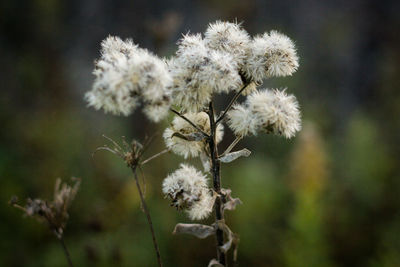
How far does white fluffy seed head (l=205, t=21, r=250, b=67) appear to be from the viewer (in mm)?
2158

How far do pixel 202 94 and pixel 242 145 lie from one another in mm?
5885

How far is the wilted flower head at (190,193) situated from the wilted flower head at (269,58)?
0.70 m

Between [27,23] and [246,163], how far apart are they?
5.88 meters

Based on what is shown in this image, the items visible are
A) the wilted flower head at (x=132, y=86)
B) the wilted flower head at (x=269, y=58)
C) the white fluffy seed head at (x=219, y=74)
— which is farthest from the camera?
the wilted flower head at (x=269, y=58)

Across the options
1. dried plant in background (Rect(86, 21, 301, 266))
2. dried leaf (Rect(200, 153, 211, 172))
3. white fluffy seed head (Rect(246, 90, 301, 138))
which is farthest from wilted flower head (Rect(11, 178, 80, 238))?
white fluffy seed head (Rect(246, 90, 301, 138))

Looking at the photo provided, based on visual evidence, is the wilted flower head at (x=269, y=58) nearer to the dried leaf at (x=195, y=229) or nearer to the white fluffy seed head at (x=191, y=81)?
the white fluffy seed head at (x=191, y=81)

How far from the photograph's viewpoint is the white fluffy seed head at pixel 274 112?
6.69ft

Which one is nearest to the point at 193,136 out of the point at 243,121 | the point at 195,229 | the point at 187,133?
the point at 187,133

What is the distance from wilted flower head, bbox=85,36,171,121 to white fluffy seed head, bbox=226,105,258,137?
453 mm

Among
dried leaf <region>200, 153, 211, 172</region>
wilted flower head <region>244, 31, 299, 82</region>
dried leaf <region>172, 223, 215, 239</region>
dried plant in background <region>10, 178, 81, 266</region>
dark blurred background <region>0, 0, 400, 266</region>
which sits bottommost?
dried leaf <region>172, 223, 215, 239</region>

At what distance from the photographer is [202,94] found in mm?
1977

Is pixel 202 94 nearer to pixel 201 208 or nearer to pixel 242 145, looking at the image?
pixel 201 208

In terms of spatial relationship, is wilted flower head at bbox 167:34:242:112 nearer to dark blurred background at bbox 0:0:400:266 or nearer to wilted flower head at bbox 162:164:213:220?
wilted flower head at bbox 162:164:213:220

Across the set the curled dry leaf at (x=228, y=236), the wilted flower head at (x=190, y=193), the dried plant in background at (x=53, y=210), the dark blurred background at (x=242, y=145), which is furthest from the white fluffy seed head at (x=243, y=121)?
the dark blurred background at (x=242, y=145)
